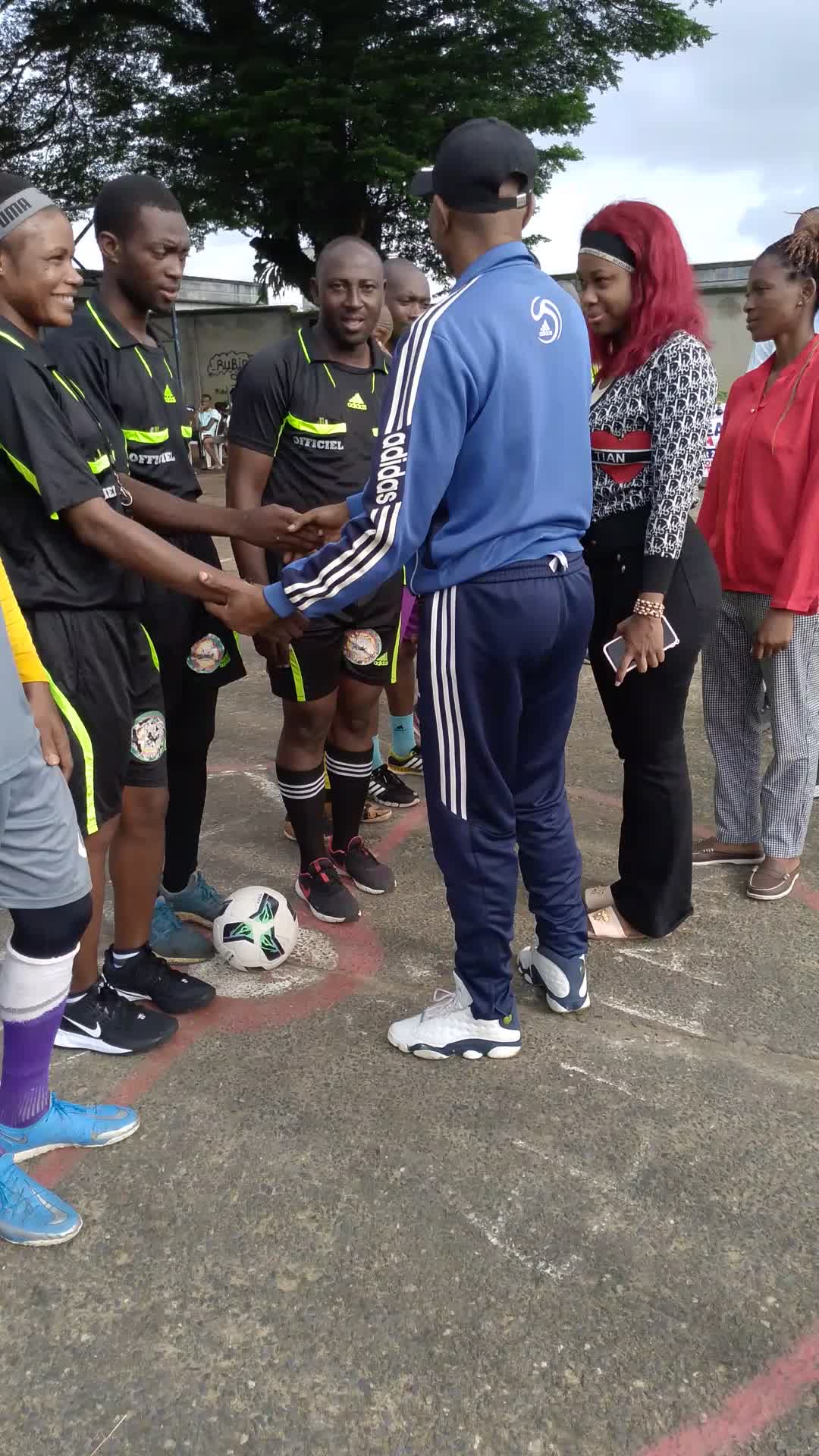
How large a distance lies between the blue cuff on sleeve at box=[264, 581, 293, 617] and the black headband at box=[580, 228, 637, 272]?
136cm

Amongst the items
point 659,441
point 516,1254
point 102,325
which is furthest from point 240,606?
point 516,1254

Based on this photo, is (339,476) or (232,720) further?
(232,720)

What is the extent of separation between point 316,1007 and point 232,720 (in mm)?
3171

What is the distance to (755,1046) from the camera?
2.84m

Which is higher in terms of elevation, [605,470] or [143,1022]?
[605,470]

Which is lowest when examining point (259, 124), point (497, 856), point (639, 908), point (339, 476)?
point (639, 908)

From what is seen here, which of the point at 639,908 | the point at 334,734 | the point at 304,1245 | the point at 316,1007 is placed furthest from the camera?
the point at 334,734

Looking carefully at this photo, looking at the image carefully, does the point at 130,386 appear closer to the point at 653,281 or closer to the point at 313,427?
the point at 313,427

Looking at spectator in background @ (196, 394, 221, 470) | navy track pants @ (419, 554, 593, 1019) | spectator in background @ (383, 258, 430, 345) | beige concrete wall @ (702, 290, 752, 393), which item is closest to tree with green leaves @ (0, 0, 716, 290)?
spectator in background @ (196, 394, 221, 470)

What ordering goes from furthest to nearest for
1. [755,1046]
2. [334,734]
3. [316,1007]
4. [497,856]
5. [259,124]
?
1. [259,124]
2. [334,734]
3. [316,1007]
4. [755,1046]
5. [497,856]

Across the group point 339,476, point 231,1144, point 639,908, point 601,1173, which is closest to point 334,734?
point 339,476

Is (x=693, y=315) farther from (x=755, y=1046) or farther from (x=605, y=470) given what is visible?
(x=755, y=1046)

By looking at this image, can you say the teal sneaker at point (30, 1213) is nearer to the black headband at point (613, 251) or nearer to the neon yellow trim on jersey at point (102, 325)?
the neon yellow trim on jersey at point (102, 325)

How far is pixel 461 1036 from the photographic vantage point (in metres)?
2.76
